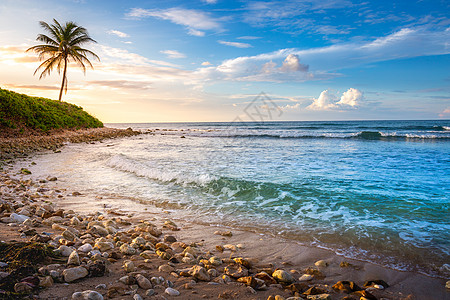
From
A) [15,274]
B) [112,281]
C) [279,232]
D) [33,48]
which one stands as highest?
[33,48]

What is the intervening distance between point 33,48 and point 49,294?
33.6 metres

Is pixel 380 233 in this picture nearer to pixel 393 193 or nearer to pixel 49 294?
pixel 393 193

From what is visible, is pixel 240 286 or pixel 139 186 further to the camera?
pixel 139 186

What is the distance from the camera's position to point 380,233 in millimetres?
4238

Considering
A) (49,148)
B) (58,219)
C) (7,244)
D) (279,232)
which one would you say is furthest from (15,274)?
(49,148)

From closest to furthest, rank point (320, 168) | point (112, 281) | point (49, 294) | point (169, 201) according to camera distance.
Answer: point (49, 294), point (112, 281), point (169, 201), point (320, 168)

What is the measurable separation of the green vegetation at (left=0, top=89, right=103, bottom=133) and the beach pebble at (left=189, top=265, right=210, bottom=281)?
→ 61.6 ft

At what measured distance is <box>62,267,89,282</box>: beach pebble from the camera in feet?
7.72

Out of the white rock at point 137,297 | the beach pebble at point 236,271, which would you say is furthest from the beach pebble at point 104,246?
the beach pebble at point 236,271

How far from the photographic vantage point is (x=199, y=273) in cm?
274

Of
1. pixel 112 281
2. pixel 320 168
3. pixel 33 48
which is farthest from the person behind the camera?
pixel 33 48

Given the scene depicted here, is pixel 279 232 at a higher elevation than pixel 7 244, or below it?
below

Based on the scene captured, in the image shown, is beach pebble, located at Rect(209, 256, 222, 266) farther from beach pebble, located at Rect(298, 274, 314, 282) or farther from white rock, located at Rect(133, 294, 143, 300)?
white rock, located at Rect(133, 294, 143, 300)

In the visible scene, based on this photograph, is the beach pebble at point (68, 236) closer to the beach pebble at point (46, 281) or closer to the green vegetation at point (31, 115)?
the beach pebble at point (46, 281)
